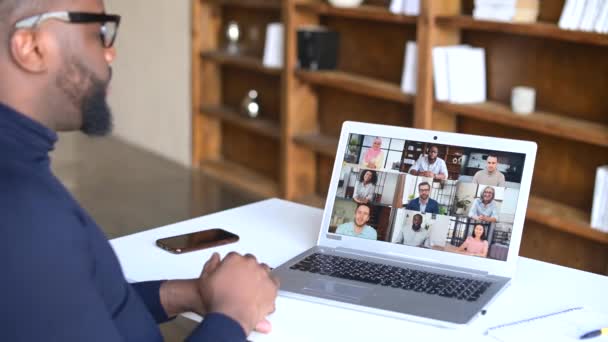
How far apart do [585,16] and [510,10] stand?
0.36 metres

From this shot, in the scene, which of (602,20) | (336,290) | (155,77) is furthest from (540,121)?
(155,77)

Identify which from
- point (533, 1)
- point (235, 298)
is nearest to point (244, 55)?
point (533, 1)

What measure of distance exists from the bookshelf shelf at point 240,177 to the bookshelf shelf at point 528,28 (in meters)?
1.65

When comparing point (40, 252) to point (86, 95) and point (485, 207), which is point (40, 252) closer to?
point (86, 95)

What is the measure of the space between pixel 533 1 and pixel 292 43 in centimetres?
151

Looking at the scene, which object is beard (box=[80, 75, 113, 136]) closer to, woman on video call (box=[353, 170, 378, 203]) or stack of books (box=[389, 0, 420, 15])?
woman on video call (box=[353, 170, 378, 203])

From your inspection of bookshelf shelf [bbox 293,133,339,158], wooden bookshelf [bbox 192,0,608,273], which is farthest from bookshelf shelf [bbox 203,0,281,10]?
bookshelf shelf [bbox 293,133,339,158]

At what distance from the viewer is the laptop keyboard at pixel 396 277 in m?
1.55

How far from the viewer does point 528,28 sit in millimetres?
3322

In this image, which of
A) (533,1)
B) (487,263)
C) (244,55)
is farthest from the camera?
(244,55)

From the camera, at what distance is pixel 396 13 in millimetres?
3877

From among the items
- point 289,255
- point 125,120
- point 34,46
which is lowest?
point 125,120

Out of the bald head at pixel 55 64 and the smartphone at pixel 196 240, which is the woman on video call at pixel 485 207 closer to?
the smartphone at pixel 196 240

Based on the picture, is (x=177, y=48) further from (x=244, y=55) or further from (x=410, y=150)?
(x=410, y=150)
